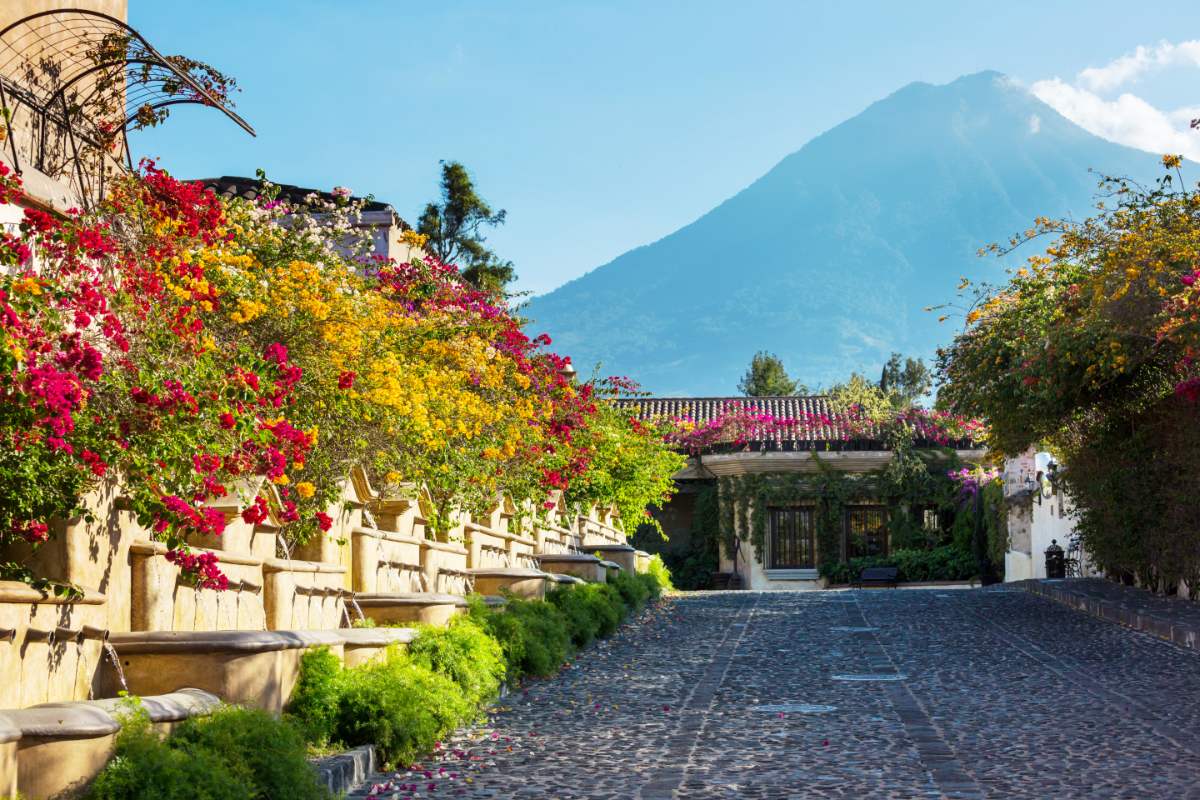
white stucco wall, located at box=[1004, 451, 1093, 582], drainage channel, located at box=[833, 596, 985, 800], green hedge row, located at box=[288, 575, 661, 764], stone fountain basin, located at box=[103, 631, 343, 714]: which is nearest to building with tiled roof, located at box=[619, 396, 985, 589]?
white stucco wall, located at box=[1004, 451, 1093, 582]

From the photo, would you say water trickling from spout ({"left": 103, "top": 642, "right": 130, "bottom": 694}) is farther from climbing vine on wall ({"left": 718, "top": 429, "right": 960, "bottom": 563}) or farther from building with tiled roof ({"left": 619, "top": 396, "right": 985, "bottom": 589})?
climbing vine on wall ({"left": 718, "top": 429, "right": 960, "bottom": 563})

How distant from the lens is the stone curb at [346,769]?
6.73m

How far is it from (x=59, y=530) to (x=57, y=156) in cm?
498

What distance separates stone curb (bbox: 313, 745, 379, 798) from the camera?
673 centimetres

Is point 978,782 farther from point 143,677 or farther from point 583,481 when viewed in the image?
point 583,481

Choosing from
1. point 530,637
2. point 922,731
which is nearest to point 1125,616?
point 530,637

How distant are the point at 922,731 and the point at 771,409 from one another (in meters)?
32.7

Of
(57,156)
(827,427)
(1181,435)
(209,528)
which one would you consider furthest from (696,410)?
(209,528)

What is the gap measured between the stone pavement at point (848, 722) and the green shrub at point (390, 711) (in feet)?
0.59

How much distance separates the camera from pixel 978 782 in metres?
7.06

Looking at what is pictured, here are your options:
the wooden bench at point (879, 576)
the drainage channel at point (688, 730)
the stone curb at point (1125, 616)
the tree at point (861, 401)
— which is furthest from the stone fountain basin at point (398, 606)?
the tree at point (861, 401)

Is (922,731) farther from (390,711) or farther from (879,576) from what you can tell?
(879,576)

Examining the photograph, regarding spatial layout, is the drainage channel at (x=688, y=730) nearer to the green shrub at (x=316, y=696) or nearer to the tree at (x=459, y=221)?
the green shrub at (x=316, y=696)

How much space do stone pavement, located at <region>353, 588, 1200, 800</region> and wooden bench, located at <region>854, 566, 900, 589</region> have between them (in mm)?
18094
